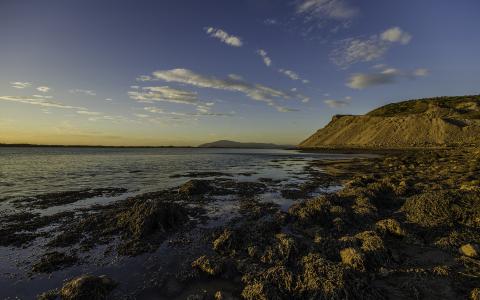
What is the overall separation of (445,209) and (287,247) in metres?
7.10

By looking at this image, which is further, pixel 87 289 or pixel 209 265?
pixel 209 265

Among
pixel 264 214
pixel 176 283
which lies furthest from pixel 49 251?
pixel 264 214

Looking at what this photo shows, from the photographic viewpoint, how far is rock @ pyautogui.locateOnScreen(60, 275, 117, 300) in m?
6.23

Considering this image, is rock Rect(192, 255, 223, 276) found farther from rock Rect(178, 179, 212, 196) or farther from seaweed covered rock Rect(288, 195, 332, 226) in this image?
rock Rect(178, 179, 212, 196)

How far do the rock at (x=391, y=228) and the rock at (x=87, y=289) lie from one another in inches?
343

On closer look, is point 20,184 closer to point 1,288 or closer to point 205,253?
point 1,288

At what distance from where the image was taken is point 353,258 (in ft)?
24.4

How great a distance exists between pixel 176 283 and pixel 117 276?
5.50 ft

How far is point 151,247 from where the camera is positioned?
9.28 metres

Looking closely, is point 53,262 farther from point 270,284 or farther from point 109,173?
point 109,173

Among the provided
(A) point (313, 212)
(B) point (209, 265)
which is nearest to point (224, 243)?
(B) point (209, 265)

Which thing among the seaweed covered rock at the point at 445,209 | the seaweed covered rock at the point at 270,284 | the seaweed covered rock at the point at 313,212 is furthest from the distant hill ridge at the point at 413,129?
the seaweed covered rock at the point at 270,284

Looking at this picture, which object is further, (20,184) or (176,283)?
(20,184)

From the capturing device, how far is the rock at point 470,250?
7.82 metres
